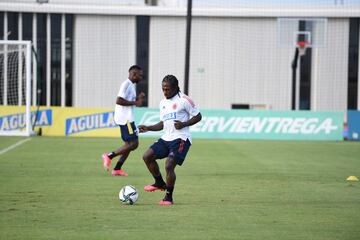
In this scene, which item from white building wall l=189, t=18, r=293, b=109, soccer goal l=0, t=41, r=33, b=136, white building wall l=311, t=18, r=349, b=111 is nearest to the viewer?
soccer goal l=0, t=41, r=33, b=136

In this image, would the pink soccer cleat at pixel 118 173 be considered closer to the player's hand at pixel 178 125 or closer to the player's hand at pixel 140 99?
the player's hand at pixel 140 99

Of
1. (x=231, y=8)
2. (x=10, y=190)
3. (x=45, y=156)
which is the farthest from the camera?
(x=231, y=8)

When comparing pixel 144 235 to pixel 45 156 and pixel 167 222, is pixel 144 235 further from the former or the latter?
pixel 45 156

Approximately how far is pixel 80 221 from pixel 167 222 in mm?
1015

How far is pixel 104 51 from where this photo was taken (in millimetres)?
46719

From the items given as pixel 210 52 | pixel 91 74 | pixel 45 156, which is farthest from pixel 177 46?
pixel 45 156

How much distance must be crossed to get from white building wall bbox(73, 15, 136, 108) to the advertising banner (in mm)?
16401

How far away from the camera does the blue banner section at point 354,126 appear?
31.3m

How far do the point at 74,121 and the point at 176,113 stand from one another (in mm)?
19549

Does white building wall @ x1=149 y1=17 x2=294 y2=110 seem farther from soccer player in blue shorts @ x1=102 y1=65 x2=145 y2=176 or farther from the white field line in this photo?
soccer player in blue shorts @ x1=102 y1=65 x2=145 y2=176

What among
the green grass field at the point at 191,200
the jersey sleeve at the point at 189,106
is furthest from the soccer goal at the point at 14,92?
the jersey sleeve at the point at 189,106

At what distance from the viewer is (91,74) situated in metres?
47.0

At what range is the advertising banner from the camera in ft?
98.7

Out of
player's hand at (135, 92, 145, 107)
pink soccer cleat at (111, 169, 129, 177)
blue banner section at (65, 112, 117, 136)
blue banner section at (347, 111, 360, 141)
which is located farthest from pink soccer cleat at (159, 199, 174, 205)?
blue banner section at (347, 111, 360, 141)
